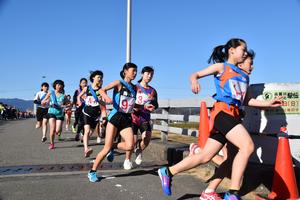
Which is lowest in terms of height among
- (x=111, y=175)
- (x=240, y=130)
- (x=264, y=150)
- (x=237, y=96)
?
(x=111, y=175)

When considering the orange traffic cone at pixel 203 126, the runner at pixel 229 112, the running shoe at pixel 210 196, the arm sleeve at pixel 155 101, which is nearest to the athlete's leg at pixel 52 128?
the arm sleeve at pixel 155 101

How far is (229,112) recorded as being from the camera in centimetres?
431

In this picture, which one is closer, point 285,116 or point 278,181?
point 278,181

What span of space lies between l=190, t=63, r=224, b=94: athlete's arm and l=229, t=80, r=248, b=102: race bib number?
0.63ft

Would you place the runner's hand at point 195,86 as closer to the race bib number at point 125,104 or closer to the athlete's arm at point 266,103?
the athlete's arm at point 266,103

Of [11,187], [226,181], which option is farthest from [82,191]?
[226,181]

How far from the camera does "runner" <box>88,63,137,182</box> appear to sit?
5.84 meters

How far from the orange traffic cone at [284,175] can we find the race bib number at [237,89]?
62 cm

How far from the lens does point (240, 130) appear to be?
417 cm

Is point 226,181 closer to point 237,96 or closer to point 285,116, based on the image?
point 285,116

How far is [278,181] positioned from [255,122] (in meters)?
1.01

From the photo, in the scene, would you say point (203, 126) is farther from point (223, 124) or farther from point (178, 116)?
point (178, 116)

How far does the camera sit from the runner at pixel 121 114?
5.84 m

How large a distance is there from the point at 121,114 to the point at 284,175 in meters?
2.54
